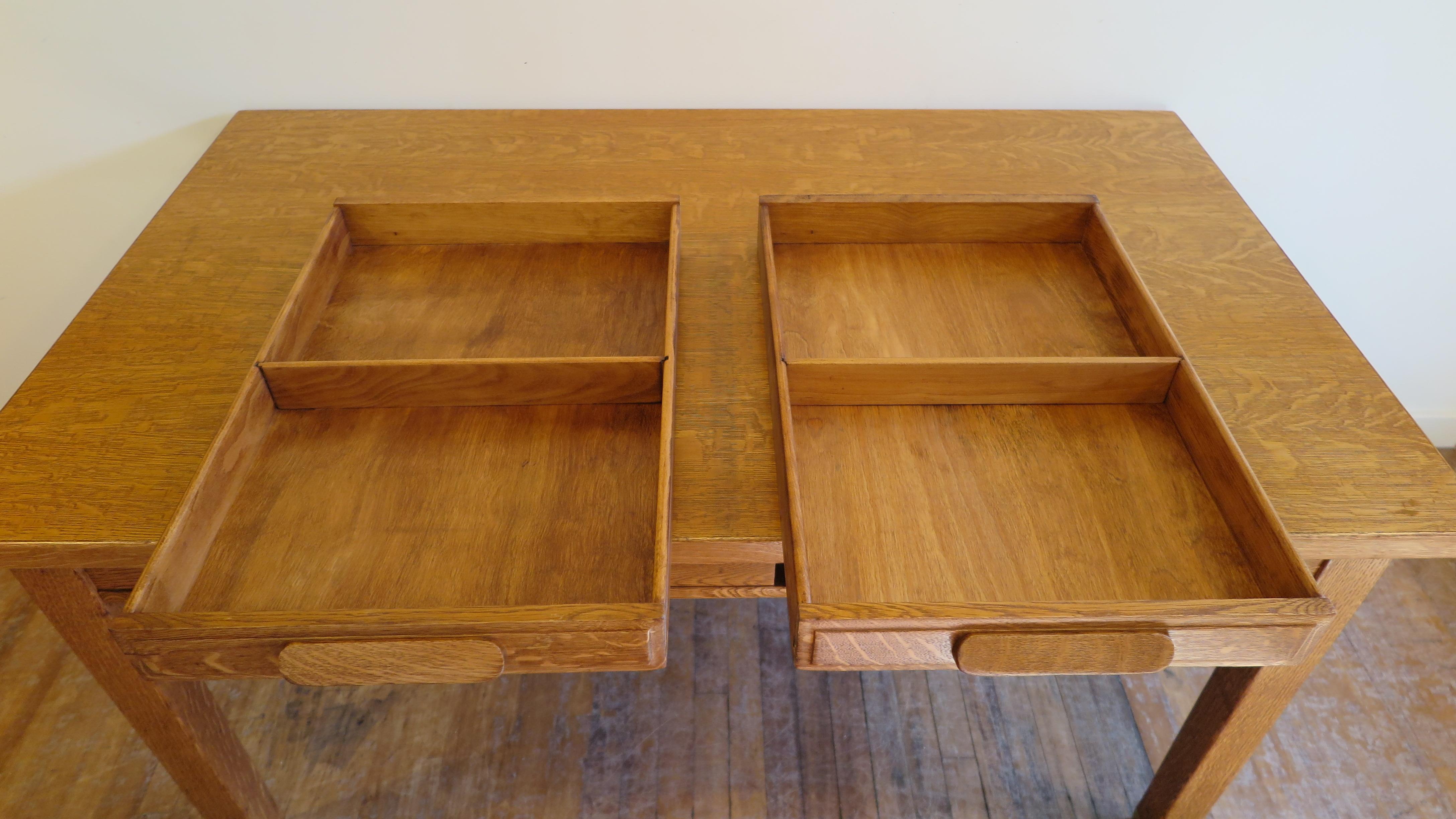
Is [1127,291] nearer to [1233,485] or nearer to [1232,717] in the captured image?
[1233,485]

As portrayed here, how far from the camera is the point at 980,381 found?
1037 mm

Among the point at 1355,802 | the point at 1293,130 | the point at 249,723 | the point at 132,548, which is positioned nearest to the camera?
the point at 132,548

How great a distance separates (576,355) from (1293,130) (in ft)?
4.70

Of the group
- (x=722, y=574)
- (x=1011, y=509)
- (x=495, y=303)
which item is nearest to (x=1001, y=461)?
(x=1011, y=509)

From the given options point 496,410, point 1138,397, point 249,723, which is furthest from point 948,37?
point 249,723

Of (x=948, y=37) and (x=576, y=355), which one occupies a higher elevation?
(x=948, y=37)

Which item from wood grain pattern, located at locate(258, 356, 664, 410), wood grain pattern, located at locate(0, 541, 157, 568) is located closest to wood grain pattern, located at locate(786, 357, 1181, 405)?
wood grain pattern, located at locate(258, 356, 664, 410)

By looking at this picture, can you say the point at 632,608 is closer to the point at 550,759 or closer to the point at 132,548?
the point at 132,548

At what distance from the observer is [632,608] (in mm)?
746

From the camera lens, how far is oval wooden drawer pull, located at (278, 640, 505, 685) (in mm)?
750

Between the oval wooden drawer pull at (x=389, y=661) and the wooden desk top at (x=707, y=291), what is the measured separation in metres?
0.25

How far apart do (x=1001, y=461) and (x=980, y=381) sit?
0.10m

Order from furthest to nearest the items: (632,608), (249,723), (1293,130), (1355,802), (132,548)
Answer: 1. (1293,130)
2. (249,723)
3. (1355,802)
4. (132,548)
5. (632,608)

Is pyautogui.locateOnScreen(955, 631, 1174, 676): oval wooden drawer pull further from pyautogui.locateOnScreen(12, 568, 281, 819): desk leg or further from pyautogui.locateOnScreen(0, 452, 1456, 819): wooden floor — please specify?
pyautogui.locateOnScreen(12, 568, 281, 819): desk leg
